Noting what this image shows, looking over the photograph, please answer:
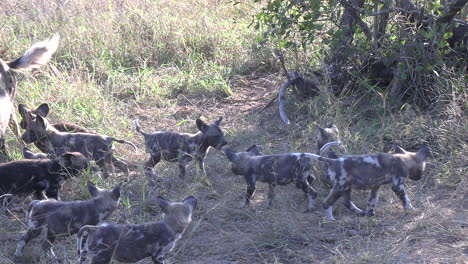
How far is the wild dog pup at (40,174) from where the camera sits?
5551 mm

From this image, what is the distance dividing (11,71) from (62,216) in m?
2.78

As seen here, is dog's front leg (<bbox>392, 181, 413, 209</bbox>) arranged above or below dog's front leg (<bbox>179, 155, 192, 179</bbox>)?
above

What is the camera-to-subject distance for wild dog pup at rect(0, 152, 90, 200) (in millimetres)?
5551

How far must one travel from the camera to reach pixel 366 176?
525cm

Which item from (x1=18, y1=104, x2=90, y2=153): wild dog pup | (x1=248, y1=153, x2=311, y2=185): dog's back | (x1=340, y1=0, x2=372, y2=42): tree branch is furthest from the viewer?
(x1=340, y1=0, x2=372, y2=42): tree branch

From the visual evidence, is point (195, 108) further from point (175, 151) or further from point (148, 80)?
point (175, 151)

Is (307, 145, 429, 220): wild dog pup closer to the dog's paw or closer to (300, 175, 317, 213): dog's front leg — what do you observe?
the dog's paw

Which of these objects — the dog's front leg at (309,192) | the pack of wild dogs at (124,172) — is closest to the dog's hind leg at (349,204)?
the pack of wild dogs at (124,172)

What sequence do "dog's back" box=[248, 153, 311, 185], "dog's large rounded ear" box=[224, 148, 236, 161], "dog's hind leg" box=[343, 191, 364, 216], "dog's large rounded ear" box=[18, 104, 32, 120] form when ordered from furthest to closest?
"dog's large rounded ear" box=[18, 104, 32, 120]
"dog's large rounded ear" box=[224, 148, 236, 161]
"dog's back" box=[248, 153, 311, 185]
"dog's hind leg" box=[343, 191, 364, 216]

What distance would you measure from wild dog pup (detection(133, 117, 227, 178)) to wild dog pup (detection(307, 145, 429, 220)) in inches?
48.4

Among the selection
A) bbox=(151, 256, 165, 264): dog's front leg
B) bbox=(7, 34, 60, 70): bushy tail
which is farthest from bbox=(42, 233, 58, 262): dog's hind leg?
bbox=(7, 34, 60, 70): bushy tail

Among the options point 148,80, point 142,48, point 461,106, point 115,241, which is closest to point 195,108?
point 148,80

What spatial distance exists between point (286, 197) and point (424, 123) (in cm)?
182

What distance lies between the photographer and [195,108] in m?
8.12
